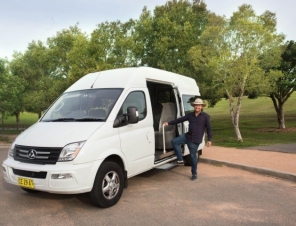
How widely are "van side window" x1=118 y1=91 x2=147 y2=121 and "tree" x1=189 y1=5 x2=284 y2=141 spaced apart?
28.0ft

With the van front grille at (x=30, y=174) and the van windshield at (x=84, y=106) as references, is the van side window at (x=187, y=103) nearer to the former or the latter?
the van windshield at (x=84, y=106)

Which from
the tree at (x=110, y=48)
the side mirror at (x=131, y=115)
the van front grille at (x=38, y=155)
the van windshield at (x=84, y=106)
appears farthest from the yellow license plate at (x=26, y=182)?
the tree at (x=110, y=48)

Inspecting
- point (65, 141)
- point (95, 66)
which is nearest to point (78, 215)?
point (65, 141)

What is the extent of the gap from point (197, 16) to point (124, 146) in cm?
1883

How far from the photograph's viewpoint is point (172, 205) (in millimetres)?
4699

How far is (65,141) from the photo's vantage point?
4262 millimetres

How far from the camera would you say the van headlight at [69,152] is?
13.7ft

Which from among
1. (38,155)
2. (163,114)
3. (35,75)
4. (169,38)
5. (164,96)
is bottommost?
(38,155)

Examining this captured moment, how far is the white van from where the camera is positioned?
4.18 meters

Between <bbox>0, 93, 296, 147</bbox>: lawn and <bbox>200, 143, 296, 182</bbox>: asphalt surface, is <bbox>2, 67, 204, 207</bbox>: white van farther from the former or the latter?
<bbox>0, 93, 296, 147</bbox>: lawn

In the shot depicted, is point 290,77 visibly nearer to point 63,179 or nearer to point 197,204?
point 197,204

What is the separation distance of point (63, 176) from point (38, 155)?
591 mm

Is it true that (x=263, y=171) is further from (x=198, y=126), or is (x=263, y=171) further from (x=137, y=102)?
(x=137, y=102)

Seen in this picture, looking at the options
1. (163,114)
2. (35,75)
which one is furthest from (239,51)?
(35,75)
